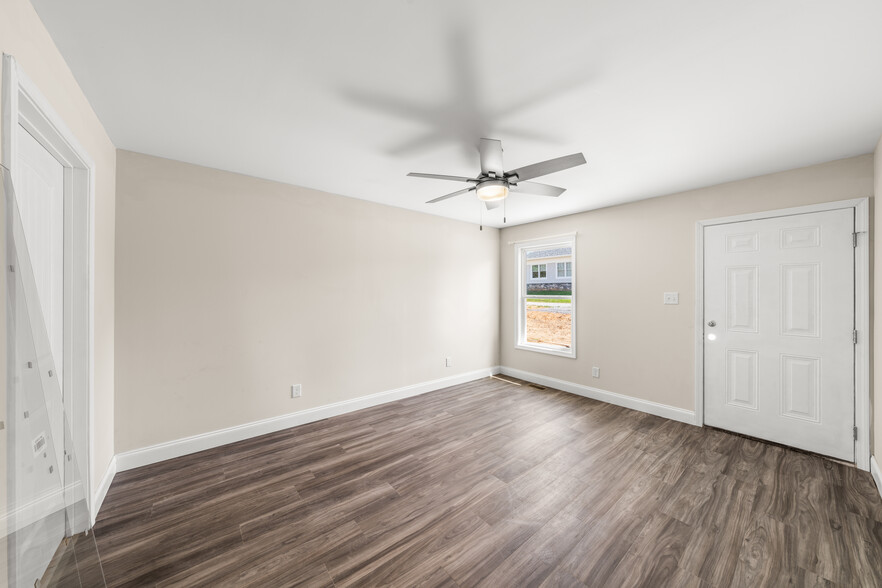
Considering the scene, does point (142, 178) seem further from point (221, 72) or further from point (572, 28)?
point (572, 28)

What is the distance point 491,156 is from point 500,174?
0.21 meters

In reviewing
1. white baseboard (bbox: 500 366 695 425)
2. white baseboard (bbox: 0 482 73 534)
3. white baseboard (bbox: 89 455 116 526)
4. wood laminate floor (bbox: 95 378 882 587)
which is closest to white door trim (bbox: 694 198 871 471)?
wood laminate floor (bbox: 95 378 882 587)

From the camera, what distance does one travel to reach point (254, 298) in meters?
3.03

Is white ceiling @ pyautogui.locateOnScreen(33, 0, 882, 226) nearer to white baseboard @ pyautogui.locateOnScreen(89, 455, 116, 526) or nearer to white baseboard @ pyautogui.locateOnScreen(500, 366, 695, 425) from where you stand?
white baseboard @ pyautogui.locateOnScreen(89, 455, 116, 526)

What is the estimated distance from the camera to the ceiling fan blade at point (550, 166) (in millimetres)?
1937

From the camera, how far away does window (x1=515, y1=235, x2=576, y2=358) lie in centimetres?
450

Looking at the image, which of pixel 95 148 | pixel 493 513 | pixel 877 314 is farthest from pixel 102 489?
pixel 877 314

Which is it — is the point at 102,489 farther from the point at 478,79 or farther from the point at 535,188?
the point at 535,188

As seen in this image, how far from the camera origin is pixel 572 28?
4.44ft

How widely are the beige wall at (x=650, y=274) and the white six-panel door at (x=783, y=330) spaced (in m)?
0.18

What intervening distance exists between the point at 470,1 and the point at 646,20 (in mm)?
721

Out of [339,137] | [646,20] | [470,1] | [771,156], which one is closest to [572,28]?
[646,20]

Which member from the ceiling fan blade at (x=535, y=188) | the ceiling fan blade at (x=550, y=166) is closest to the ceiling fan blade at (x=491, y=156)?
the ceiling fan blade at (x=550, y=166)

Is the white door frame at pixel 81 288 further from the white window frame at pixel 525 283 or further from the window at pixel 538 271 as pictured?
the window at pixel 538 271
